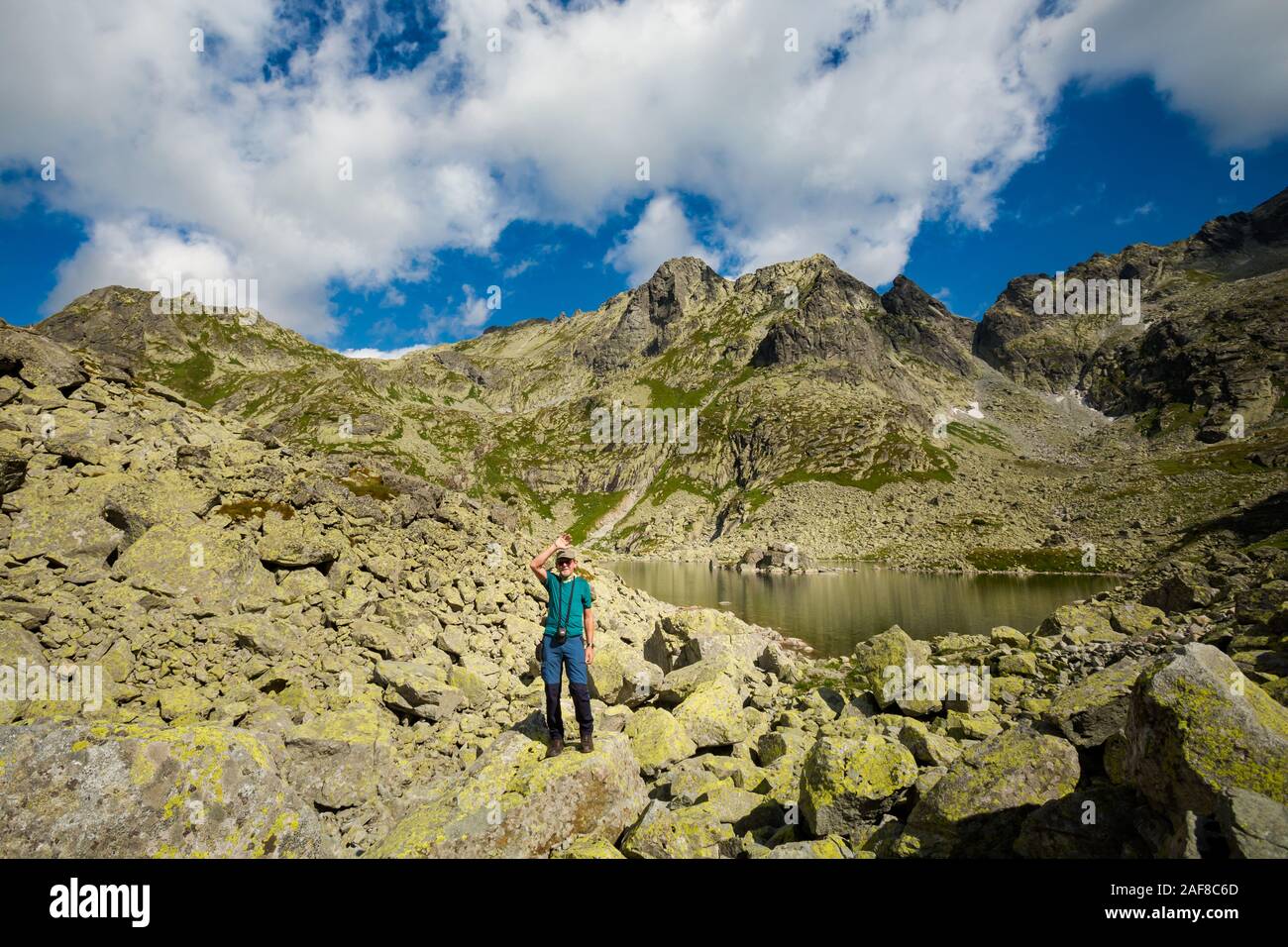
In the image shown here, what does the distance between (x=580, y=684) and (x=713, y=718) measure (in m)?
5.28

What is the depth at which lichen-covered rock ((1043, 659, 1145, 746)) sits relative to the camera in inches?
313

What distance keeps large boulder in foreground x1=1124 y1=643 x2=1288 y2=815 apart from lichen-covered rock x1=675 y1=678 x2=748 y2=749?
9.01 metres

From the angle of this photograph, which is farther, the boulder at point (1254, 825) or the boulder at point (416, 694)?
the boulder at point (416, 694)

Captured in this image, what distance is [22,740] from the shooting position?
7.27 m

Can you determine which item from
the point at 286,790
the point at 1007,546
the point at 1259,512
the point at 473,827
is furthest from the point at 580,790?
the point at 1007,546

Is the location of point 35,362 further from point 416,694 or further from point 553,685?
point 553,685

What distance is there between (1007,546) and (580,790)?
12350 centimetres

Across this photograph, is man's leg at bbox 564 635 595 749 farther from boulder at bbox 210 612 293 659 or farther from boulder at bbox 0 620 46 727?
boulder at bbox 0 620 46 727

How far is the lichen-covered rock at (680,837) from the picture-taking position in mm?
8445

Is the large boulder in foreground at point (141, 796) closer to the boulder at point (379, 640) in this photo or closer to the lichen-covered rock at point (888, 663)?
the boulder at point (379, 640)

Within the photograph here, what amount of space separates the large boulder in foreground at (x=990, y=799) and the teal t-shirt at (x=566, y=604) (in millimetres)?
6336

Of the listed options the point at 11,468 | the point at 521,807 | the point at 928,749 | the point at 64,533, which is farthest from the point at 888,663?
the point at 11,468

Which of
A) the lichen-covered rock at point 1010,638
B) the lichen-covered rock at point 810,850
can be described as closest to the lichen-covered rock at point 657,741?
the lichen-covered rock at point 810,850
